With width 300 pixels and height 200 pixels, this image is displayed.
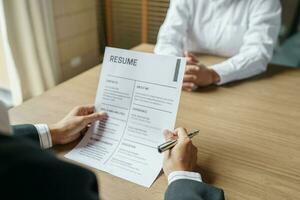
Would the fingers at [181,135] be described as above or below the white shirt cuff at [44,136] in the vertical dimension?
above

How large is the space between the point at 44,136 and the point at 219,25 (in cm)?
100

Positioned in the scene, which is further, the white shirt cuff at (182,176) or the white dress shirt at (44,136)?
the white shirt cuff at (182,176)

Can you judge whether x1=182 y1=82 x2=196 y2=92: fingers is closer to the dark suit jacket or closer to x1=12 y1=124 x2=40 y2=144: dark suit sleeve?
x1=12 y1=124 x2=40 y2=144: dark suit sleeve

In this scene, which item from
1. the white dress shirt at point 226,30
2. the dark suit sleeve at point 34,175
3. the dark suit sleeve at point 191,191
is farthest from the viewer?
the white dress shirt at point 226,30

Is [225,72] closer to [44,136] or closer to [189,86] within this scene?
[189,86]

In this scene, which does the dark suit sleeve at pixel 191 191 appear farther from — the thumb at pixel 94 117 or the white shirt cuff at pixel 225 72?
the white shirt cuff at pixel 225 72

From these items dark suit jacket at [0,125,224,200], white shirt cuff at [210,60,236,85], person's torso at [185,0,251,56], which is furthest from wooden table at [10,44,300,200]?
dark suit jacket at [0,125,224,200]

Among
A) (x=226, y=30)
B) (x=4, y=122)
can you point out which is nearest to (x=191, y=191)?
(x=4, y=122)

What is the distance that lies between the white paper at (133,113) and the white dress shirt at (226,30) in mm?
534

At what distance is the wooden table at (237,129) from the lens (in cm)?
69

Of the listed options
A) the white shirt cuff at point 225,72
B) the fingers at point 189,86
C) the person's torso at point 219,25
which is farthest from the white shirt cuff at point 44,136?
the person's torso at point 219,25

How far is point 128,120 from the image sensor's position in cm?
81

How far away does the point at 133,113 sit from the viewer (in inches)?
31.8

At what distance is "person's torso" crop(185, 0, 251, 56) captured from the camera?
1.45m
